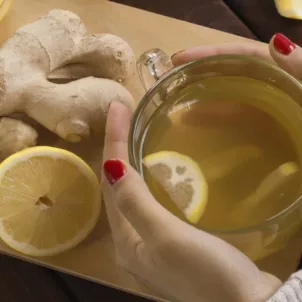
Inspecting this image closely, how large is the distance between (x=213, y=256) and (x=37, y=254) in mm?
228

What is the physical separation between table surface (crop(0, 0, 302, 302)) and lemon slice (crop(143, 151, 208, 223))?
0.11 meters

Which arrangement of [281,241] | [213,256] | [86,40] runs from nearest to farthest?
[213,256]
[281,241]
[86,40]

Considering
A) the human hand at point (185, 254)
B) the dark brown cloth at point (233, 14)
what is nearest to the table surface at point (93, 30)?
the dark brown cloth at point (233, 14)

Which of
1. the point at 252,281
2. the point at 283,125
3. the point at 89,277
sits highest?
the point at 283,125

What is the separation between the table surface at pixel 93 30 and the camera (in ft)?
2.29

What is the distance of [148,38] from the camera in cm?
80

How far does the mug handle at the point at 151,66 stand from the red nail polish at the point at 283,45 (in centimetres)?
13

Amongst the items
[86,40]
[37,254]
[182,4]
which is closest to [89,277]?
[37,254]

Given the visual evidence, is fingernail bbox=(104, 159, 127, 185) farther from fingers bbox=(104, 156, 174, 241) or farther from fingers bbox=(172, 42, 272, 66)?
fingers bbox=(172, 42, 272, 66)

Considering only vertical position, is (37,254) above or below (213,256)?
below

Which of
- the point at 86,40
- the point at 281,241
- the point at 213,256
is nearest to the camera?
the point at 213,256

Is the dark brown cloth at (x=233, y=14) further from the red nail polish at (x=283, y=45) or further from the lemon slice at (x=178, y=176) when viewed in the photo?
the lemon slice at (x=178, y=176)

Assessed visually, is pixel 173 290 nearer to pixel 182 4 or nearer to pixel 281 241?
pixel 281 241

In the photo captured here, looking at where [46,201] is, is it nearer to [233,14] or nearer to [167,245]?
[167,245]
